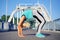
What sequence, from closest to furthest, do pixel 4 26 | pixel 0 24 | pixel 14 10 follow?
pixel 0 24
pixel 4 26
pixel 14 10

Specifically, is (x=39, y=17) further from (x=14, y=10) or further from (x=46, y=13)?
(x=14, y=10)

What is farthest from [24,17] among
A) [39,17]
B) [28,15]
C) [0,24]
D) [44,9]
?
[44,9]

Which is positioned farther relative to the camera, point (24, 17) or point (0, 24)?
point (0, 24)

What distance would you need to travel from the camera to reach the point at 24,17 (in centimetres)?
1367

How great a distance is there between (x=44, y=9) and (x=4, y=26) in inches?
502

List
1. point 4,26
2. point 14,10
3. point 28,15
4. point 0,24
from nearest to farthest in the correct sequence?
point 28,15 < point 0,24 < point 4,26 < point 14,10

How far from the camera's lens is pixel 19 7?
55156mm

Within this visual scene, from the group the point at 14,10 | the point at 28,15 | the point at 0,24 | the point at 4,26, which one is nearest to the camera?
the point at 28,15

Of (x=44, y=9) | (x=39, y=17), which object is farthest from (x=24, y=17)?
(x=44, y=9)

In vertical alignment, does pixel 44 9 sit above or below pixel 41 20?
above

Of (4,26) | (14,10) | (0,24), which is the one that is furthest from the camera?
(14,10)

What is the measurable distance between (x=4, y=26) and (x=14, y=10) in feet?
23.6

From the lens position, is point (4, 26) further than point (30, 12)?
Yes

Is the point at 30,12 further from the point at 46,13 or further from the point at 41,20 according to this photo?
the point at 46,13
